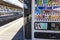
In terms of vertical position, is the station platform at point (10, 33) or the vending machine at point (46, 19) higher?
the vending machine at point (46, 19)

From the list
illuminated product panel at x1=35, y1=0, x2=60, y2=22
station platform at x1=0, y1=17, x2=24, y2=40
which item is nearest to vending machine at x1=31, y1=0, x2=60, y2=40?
illuminated product panel at x1=35, y1=0, x2=60, y2=22

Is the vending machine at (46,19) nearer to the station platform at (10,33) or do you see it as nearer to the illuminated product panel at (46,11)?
the illuminated product panel at (46,11)

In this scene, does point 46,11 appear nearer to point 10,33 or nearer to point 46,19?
point 46,19

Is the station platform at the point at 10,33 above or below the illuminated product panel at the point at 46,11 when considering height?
below

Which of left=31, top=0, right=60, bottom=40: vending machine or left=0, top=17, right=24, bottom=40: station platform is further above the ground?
left=31, top=0, right=60, bottom=40: vending machine

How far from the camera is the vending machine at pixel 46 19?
5.46 meters

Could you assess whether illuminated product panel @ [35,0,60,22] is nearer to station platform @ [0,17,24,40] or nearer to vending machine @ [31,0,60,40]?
vending machine @ [31,0,60,40]

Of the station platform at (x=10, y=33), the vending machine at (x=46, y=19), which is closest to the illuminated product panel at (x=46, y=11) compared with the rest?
the vending machine at (x=46, y=19)

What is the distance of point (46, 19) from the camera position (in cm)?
551

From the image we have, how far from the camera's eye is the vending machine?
17.9 feet

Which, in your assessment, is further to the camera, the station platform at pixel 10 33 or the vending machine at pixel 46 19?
the station platform at pixel 10 33

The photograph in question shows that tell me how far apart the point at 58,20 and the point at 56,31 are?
0.35 m

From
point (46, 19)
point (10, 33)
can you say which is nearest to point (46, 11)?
point (46, 19)

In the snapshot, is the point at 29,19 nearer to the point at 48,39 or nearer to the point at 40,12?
the point at 40,12
